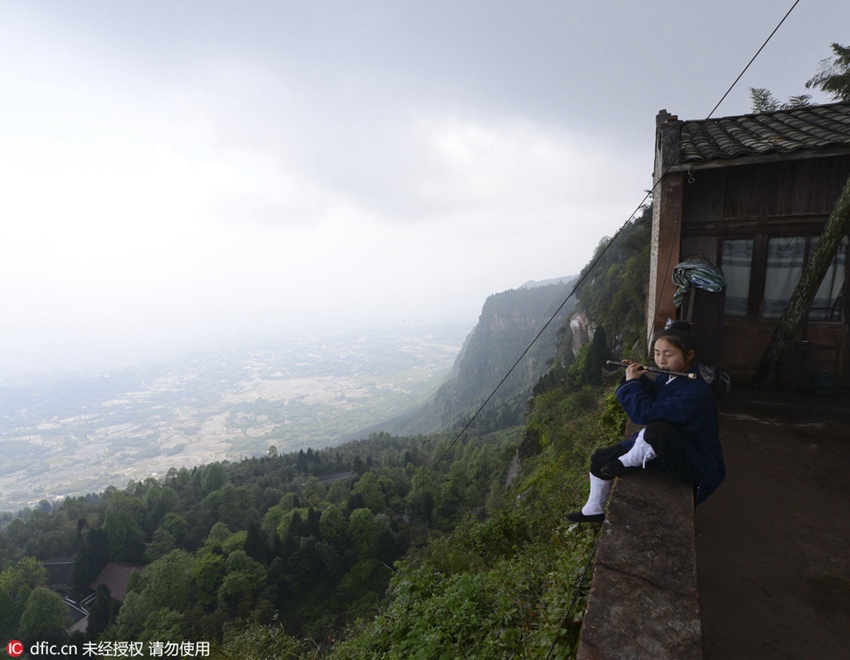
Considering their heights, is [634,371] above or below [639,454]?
above

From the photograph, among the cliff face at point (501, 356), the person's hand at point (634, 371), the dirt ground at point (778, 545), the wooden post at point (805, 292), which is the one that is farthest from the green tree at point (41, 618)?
the cliff face at point (501, 356)

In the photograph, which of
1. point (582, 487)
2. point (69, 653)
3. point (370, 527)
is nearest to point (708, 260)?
point (582, 487)

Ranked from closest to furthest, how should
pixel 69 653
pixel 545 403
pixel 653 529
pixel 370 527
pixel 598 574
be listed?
1. pixel 598 574
2. pixel 653 529
3. pixel 545 403
4. pixel 69 653
5. pixel 370 527

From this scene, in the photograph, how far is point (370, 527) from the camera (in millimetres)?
36844

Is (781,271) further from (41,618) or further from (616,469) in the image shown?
(41,618)

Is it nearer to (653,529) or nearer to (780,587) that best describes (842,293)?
(780,587)

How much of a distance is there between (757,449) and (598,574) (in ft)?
13.6

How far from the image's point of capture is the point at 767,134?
258 inches

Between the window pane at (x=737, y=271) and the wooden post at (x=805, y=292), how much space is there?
847mm

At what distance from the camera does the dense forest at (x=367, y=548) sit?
4699 mm

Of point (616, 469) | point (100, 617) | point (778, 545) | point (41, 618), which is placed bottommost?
point (41, 618)

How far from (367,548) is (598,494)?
37366 millimetres

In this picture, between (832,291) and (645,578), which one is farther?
(832,291)

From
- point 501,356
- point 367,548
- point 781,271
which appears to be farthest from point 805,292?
point 501,356
